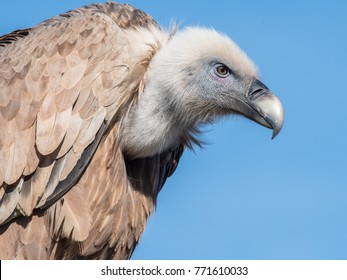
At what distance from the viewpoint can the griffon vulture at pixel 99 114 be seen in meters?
7.40

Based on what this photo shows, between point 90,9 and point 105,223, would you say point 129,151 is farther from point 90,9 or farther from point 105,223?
point 90,9

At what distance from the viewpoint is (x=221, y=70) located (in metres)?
8.05

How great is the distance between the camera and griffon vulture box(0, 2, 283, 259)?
24.3ft

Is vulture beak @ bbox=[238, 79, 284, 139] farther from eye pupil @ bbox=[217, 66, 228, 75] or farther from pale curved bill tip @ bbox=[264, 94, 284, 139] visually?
eye pupil @ bbox=[217, 66, 228, 75]

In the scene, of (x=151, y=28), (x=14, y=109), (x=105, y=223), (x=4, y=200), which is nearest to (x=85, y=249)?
(x=105, y=223)

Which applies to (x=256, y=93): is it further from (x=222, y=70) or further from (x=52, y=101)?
(x=52, y=101)

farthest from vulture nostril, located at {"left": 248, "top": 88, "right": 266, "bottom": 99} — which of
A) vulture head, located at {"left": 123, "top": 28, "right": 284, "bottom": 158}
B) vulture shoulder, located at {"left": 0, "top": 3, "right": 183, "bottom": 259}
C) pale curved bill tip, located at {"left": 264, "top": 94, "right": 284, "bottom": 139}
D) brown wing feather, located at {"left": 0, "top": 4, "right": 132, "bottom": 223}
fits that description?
brown wing feather, located at {"left": 0, "top": 4, "right": 132, "bottom": 223}

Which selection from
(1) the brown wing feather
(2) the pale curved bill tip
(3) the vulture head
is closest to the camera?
(1) the brown wing feather

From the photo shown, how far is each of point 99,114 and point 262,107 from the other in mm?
1302

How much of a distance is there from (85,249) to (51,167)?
0.70m

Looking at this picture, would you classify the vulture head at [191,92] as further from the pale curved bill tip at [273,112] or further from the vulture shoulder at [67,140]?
the vulture shoulder at [67,140]

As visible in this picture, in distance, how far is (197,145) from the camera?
8.41 metres
